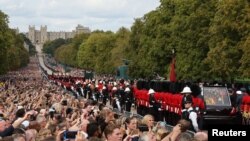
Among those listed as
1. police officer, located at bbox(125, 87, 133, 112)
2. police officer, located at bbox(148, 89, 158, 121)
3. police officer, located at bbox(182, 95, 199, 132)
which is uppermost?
police officer, located at bbox(182, 95, 199, 132)

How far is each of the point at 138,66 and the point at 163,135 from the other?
75253mm

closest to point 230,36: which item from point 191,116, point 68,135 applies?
point 191,116

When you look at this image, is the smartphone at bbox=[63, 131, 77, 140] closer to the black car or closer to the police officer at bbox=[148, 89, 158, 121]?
the black car

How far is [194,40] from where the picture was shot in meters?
63.5

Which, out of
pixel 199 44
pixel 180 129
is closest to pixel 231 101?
pixel 180 129

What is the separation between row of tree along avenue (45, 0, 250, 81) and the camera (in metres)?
50.1

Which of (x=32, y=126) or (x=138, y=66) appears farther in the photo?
(x=138, y=66)

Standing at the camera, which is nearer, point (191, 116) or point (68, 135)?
point (68, 135)

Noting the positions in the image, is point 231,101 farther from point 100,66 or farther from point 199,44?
point 100,66

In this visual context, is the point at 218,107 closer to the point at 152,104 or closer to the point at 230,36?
the point at 152,104

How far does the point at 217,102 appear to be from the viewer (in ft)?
78.6

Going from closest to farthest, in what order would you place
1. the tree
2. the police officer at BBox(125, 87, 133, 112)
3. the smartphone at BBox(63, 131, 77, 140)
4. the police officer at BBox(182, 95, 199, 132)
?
1. the smartphone at BBox(63, 131, 77, 140)
2. the police officer at BBox(182, 95, 199, 132)
3. the police officer at BBox(125, 87, 133, 112)
4. the tree

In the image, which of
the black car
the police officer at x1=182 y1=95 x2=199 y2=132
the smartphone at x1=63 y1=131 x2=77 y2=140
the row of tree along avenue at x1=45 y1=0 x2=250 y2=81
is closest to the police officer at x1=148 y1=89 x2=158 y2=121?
the black car

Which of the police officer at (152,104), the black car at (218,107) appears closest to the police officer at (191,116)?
the black car at (218,107)
